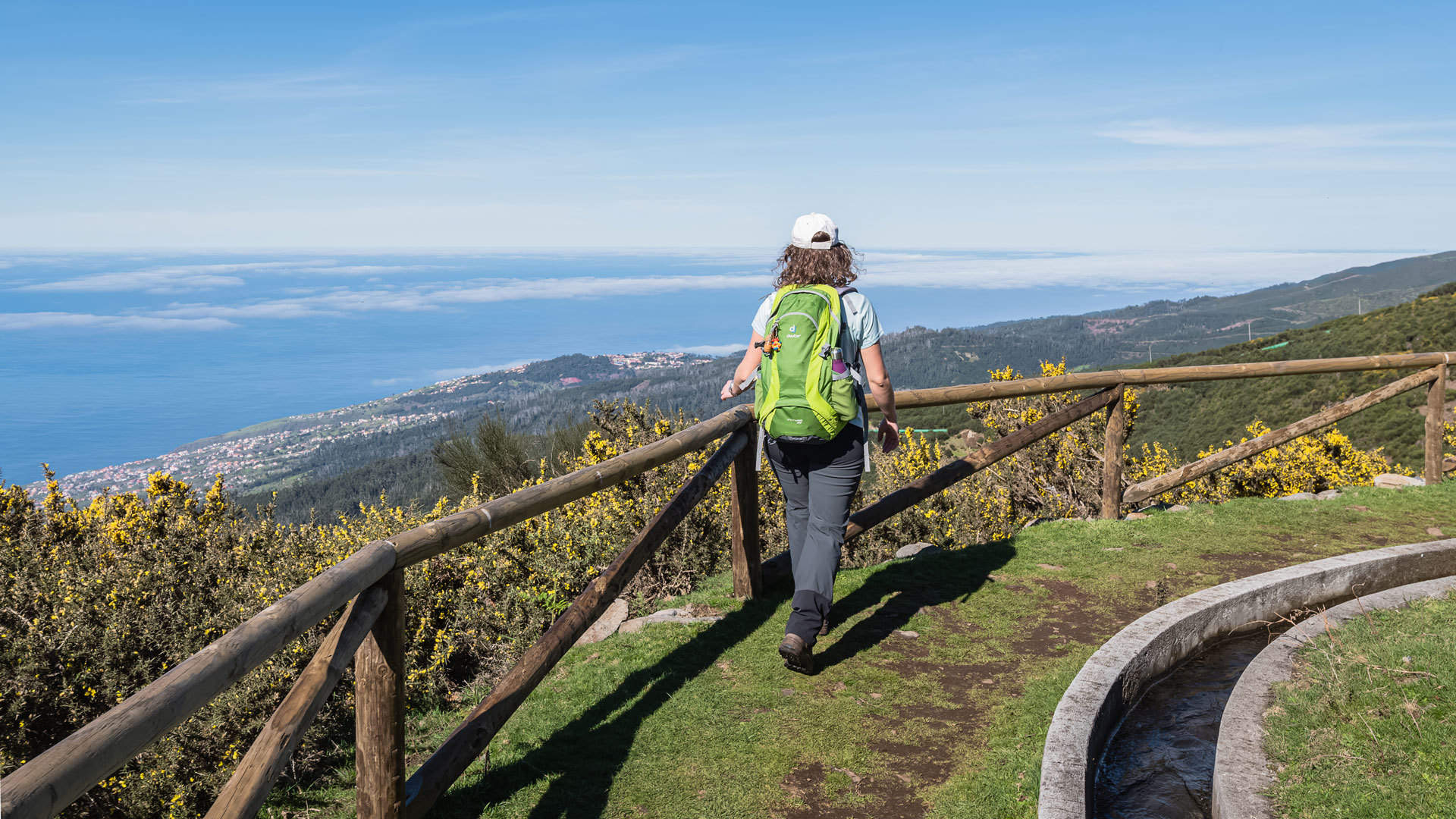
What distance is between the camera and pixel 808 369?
3.88 m

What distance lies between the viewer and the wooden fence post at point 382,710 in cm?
260

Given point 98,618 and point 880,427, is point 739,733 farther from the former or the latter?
point 98,618

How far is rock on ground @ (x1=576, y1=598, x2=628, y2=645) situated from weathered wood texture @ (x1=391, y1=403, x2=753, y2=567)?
3.90ft

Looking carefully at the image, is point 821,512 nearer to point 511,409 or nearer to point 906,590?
point 906,590

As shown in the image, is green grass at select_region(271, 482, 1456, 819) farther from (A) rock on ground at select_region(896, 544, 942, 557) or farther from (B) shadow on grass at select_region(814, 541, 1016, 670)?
(A) rock on ground at select_region(896, 544, 942, 557)

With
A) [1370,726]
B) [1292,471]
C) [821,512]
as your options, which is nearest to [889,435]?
[821,512]

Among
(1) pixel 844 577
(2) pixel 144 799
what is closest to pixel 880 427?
(1) pixel 844 577

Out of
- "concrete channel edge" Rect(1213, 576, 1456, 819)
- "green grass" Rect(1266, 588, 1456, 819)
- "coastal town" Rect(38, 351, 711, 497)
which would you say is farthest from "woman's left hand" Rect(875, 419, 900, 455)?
"coastal town" Rect(38, 351, 711, 497)

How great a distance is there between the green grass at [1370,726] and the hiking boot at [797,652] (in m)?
1.84

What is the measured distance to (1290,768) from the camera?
110 inches

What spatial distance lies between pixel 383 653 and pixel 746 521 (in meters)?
2.73

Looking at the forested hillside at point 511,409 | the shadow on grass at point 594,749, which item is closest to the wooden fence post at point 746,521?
the shadow on grass at point 594,749

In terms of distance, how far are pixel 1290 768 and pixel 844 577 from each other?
3.16 m

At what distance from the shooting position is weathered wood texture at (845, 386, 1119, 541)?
5711 millimetres
